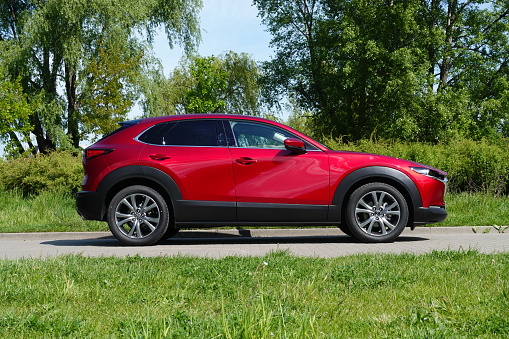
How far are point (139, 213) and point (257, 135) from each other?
2.15 m

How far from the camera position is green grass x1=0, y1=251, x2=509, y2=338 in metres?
3.46

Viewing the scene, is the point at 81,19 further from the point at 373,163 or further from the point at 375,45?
the point at 373,163

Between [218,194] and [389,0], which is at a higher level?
[389,0]

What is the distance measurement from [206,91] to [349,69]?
35.2 ft

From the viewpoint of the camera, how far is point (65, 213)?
12961mm

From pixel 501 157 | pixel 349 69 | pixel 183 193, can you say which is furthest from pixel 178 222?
pixel 349 69

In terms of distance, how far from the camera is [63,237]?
10.5m

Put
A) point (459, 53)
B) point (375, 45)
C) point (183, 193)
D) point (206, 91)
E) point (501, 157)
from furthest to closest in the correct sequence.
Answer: point (206, 91) → point (459, 53) → point (375, 45) → point (501, 157) → point (183, 193)

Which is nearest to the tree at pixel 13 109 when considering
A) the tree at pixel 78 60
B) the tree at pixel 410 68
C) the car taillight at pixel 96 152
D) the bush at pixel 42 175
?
the tree at pixel 78 60

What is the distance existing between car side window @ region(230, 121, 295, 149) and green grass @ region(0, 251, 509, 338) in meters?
2.60

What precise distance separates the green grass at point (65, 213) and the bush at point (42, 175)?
0.36m

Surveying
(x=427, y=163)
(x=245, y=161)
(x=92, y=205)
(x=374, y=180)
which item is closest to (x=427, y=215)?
(x=374, y=180)

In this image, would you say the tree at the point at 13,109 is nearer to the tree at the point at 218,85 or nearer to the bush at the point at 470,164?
the tree at the point at 218,85

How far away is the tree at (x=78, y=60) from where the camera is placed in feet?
89.4
